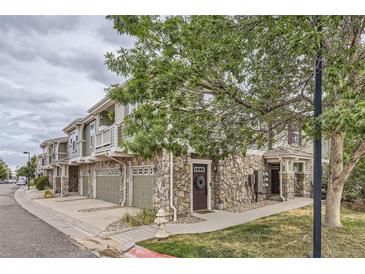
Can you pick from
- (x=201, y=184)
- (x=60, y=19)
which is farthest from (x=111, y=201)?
(x=60, y=19)

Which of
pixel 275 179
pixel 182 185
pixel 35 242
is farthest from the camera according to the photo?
pixel 275 179

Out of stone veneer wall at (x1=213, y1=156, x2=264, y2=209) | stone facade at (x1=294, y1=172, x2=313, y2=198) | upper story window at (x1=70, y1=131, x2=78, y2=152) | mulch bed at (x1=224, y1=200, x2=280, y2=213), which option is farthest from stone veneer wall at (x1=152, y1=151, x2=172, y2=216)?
upper story window at (x1=70, y1=131, x2=78, y2=152)

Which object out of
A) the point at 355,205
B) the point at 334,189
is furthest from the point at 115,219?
the point at 355,205

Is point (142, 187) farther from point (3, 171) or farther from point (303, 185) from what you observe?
point (3, 171)

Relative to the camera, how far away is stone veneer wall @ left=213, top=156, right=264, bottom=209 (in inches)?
452

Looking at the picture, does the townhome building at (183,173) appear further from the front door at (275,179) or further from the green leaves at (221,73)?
the green leaves at (221,73)

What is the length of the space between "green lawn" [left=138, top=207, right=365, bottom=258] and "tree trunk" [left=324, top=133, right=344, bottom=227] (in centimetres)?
32

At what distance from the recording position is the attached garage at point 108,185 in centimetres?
1428

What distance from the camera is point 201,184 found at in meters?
10.9

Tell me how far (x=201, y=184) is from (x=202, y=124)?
14.7 ft

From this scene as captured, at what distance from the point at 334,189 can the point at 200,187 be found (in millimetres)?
4637

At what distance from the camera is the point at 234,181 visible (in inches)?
483

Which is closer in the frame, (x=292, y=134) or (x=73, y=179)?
(x=292, y=134)
